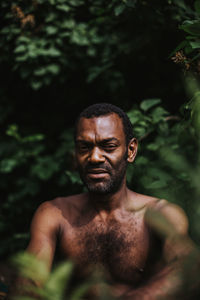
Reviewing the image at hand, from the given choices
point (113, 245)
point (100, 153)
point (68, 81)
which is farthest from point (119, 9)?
point (68, 81)

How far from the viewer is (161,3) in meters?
2.41

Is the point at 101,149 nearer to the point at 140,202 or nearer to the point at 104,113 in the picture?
the point at 104,113

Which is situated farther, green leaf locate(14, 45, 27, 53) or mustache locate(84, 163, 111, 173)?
green leaf locate(14, 45, 27, 53)

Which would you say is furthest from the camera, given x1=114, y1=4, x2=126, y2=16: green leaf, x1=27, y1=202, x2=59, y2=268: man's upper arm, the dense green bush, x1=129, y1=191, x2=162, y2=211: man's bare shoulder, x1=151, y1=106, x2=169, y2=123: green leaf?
the dense green bush

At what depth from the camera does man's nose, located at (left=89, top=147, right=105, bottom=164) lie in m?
1.72

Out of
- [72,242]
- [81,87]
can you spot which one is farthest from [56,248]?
[81,87]

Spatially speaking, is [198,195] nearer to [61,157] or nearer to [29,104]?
[61,157]

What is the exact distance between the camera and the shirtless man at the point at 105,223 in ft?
5.73

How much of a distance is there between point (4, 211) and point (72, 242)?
7.27 feet

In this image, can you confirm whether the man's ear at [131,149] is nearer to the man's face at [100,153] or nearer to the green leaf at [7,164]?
the man's face at [100,153]

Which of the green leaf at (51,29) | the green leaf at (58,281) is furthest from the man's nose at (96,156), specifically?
the green leaf at (51,29)

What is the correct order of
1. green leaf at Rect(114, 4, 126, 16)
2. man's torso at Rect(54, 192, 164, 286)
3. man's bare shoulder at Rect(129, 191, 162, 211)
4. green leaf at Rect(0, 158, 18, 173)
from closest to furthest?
man's torso at Rect(54, 192, 164, 286) → man's bare shoulder at Rect(129, 191, 162, 211) → green leaf at Rect(114, 4, 126, 16) → green leaf at Rect(0, 158, 18, 173)

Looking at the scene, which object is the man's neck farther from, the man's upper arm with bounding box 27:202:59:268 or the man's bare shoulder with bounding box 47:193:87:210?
the man's upper arm with bounding box 27:202:59:268

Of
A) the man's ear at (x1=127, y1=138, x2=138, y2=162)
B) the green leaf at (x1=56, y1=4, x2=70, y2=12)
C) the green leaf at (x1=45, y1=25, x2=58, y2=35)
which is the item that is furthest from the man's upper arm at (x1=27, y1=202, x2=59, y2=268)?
the green leaf at (x1=56, y1=4, x2=70, y2=12)
